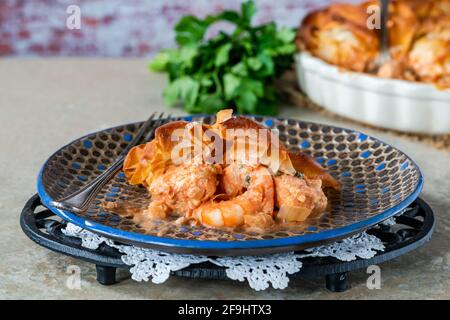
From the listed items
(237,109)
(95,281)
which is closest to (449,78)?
(237,109)

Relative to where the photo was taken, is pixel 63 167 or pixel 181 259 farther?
pixel 63 167

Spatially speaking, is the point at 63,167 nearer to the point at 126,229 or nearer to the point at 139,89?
the point at 126,229

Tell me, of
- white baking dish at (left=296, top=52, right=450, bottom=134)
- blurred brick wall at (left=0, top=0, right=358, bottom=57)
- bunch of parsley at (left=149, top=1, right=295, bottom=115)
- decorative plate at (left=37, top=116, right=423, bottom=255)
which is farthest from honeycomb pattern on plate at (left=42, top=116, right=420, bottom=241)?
blurred brick wall at (left=0, top=0, right=358, bottom=57)

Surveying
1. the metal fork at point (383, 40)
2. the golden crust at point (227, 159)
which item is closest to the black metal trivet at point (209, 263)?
the golden crust at point (227, 159)

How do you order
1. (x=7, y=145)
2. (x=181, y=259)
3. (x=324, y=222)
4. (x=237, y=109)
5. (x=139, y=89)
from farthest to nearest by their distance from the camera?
1. (x=139, y=89)
2. (x=237, y=109)
3. (x=7, y=145)
4. (x=324, y=222)
5. (x=181, y=259)

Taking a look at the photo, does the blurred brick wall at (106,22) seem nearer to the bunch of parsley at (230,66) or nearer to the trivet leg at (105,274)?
the bunch of parsley at (230,66)

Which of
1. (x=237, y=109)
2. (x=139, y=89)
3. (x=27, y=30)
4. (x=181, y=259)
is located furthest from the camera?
(x=27, y=30)
